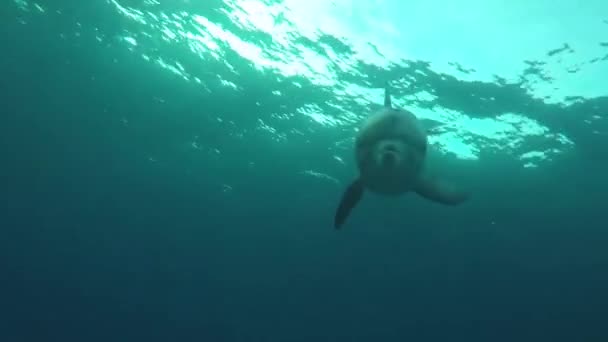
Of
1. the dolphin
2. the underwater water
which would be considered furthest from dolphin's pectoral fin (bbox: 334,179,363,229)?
the underwater water

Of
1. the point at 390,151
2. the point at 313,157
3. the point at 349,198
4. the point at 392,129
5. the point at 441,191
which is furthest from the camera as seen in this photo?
the point at 313,157

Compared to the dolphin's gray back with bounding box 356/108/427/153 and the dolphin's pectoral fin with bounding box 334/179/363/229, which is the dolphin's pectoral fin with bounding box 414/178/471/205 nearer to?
the dolphin's pectoral fin with bounding box 334/179/363/229

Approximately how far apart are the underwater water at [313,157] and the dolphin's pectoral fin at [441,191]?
8.60m

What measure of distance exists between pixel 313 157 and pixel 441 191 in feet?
54.5

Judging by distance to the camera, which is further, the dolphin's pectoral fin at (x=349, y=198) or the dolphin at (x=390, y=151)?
the dolphin's pectoral fin at (x=349, y=198)

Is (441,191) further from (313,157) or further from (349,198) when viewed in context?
(313,157)

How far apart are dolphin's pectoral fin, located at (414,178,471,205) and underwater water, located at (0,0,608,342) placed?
28.2 ft

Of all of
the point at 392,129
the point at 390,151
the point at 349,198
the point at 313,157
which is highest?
the point at 313,157

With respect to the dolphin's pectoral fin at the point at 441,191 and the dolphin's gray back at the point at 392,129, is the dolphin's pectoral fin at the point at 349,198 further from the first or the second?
the dolphin's gray back at the point at 392,129

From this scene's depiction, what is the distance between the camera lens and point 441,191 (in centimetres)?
485

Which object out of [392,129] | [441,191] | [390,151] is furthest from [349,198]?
[390,151]

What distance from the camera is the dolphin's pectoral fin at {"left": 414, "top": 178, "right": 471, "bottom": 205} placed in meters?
4.83

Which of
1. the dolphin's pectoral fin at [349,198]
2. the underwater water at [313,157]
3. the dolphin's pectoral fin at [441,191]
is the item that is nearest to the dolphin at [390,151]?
the dolphin's pectoral fin at [441,191]

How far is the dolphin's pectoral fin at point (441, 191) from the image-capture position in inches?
190
